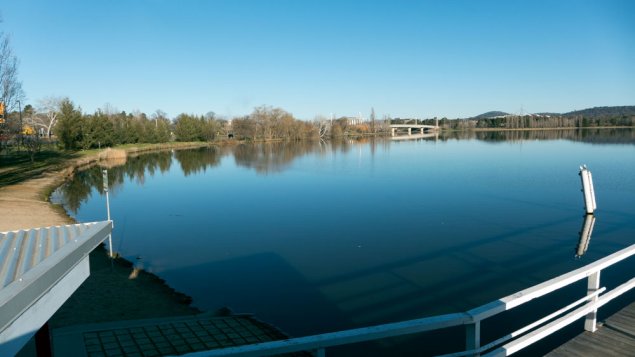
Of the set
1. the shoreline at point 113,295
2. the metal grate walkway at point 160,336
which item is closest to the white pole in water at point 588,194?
the metal grate walkway at point 160,336

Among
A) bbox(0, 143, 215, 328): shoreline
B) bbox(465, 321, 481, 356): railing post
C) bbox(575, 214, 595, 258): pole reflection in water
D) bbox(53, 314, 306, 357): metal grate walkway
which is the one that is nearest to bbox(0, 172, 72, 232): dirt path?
bbox(0, 143, 215, 328): shoreline

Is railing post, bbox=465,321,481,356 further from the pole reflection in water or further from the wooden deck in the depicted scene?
the pole reflection in water

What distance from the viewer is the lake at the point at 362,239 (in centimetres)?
1003

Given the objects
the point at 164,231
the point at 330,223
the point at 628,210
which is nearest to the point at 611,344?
the point at 330,223

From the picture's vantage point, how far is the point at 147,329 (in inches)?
301

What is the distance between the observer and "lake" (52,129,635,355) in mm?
10031

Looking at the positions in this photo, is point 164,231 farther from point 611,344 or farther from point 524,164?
point 524,164

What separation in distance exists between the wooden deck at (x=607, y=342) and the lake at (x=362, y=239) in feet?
10.3

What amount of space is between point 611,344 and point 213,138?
345 feet

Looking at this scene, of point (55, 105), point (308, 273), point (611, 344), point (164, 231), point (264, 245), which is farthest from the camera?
point (55, 105)

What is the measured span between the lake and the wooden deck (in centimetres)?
314

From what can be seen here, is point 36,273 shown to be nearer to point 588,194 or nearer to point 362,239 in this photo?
point 362,239

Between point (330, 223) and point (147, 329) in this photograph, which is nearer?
point (147, 329)

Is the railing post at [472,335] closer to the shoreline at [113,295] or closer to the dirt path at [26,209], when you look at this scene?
the shoreline at [113,295]
